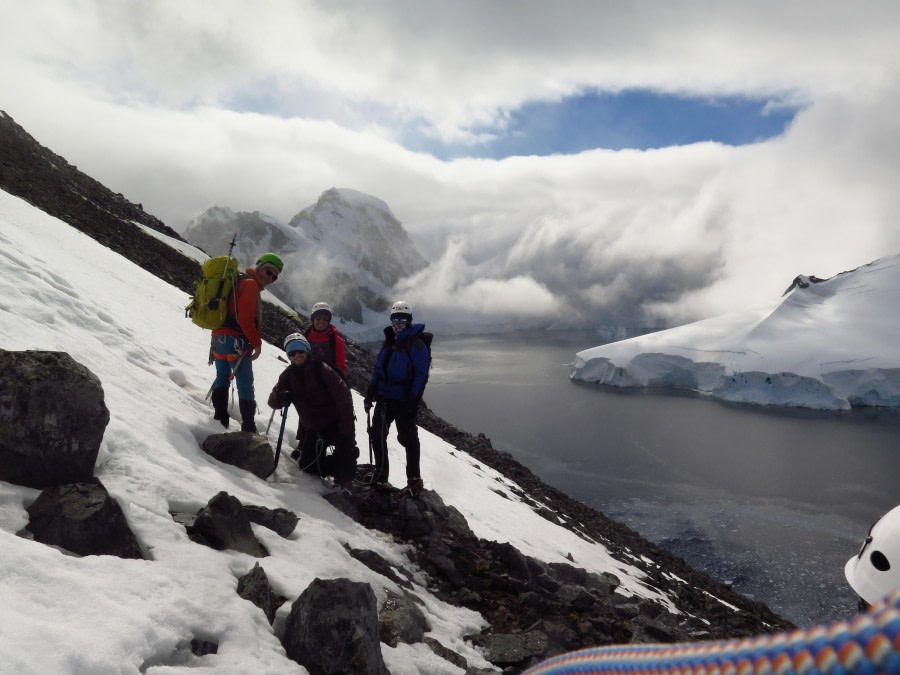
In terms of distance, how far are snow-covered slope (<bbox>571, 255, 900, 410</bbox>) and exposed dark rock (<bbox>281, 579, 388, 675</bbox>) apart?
235 ft

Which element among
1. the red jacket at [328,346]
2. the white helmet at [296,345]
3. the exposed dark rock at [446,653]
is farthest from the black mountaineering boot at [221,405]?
the exposed dark rock at [446,653]

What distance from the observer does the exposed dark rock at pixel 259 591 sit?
356 centimetres

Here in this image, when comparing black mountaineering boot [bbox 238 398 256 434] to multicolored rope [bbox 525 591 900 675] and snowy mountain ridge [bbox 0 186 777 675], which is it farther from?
multicolored rope [bbox 525 591 900 675]

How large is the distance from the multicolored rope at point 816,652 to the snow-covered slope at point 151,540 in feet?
8.66

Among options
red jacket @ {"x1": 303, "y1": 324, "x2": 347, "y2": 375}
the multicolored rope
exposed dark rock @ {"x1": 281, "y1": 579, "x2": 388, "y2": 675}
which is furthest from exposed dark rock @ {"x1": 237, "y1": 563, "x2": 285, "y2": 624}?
red jacket @ {"x1": 303, "y1": 324, "x2": 347, "y2": 375}

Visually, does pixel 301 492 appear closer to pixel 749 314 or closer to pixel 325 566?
pixel 325 566

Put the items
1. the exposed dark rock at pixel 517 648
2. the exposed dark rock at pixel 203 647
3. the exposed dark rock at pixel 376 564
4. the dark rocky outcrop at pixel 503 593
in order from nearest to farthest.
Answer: the exposed dark rock at pixel 203 647
the exposed dark rock at pixel 517 648
the dark rocky outcrop at pixel 503 593
the exposed dark rock at pixel 376 564

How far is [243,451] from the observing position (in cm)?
578

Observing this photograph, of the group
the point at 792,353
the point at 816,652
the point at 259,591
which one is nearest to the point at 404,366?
the point at 259,591

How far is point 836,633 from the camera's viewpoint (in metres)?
0.93

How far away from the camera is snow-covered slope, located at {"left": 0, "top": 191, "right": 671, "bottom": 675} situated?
2.67 meters

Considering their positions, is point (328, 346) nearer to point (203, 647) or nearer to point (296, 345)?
point (296, 345)

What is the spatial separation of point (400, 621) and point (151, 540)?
1.95m

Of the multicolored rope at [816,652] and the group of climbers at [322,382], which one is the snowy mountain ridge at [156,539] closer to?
the group of climbers at [322,382]
